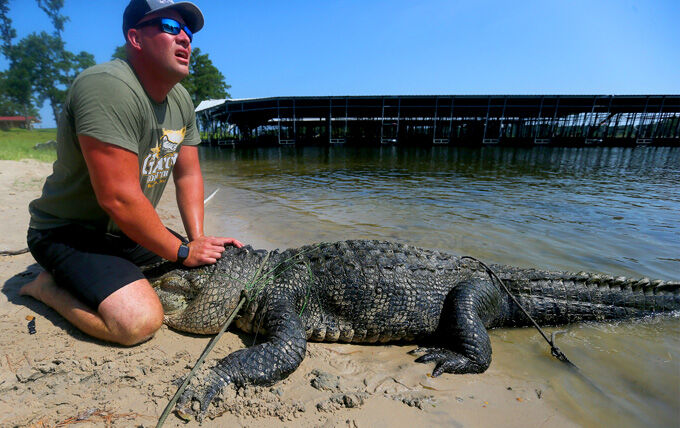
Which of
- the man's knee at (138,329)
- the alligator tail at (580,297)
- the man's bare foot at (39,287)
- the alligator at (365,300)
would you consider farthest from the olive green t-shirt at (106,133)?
the alligator tail at (580,297)

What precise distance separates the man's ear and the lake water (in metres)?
3.49

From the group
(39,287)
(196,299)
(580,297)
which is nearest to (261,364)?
(196,299)

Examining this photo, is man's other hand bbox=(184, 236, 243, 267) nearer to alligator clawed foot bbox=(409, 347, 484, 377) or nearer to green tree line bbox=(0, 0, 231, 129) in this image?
alligator clawed foot bbox=(409, 347, 484, 377)

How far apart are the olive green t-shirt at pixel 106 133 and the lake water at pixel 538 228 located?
2.78m

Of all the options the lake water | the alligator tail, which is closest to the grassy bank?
the lake water

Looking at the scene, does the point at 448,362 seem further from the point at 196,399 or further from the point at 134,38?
the point at 134,38

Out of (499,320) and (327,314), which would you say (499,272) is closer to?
(499,320)

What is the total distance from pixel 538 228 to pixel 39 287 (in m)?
7.95

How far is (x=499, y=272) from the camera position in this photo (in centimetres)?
356

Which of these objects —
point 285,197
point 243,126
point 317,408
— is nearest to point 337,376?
point 317,408

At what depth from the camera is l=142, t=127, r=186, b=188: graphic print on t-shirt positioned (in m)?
2.79

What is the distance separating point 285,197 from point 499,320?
7.45 meters

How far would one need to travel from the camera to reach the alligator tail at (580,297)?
3.48m

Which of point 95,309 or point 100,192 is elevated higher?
point 100,192
